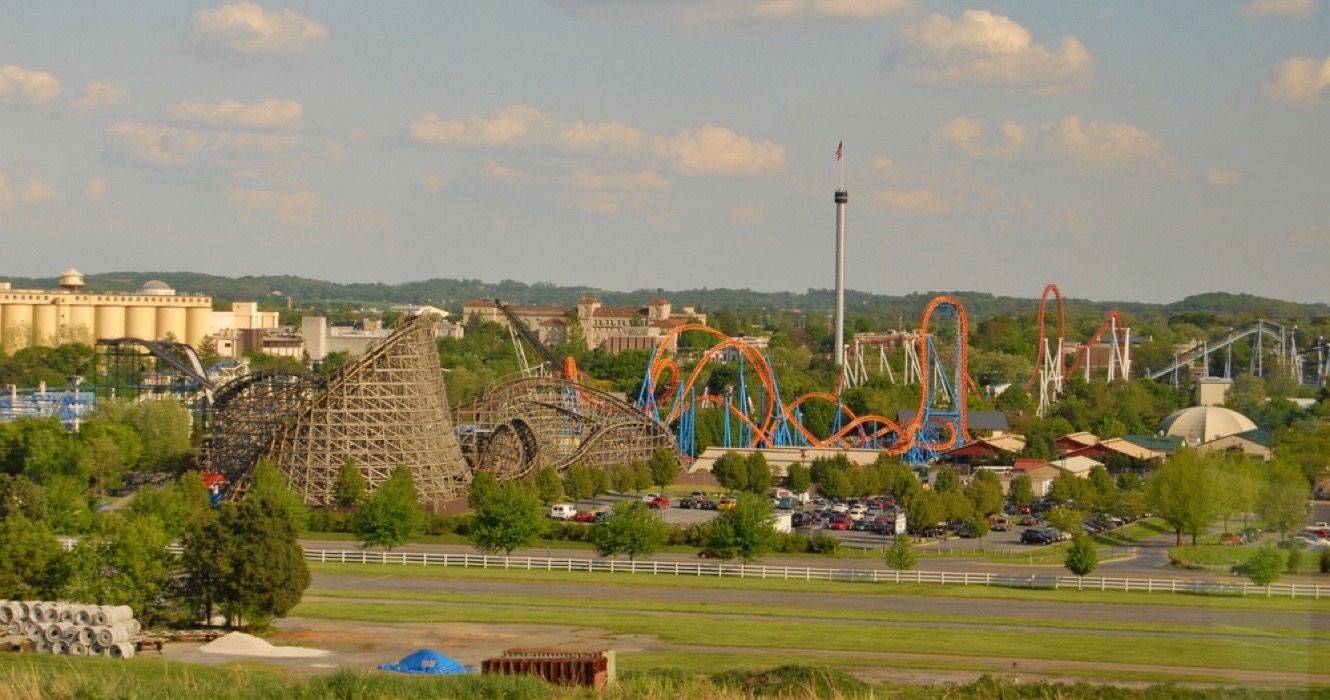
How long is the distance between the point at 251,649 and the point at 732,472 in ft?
145

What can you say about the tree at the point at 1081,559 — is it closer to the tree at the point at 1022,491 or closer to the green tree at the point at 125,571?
the green tree at the point at 125,571

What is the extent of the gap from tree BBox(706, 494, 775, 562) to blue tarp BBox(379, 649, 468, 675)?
20.7m

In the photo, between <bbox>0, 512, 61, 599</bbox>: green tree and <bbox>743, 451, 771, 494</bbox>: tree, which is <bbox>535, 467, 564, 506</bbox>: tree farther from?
<bbox>0, 512, 61, 599</bbox>: green tree

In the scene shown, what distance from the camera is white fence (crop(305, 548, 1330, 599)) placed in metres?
48.5

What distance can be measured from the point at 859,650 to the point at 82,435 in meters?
46.9

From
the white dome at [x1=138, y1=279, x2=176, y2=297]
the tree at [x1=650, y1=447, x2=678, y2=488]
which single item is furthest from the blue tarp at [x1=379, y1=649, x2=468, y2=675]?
the white dome at [x1=138, y1=279, x2=176, y2=297]

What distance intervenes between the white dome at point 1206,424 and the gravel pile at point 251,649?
62885 millimetres

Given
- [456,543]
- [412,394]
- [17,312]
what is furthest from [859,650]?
[17,312]

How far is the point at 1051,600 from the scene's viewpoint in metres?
46.5

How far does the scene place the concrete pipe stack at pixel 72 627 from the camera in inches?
1405

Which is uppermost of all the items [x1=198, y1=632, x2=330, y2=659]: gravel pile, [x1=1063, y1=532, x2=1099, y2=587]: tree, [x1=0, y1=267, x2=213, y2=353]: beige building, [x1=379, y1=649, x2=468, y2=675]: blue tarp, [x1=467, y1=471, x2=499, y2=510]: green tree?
[x1=0, y1=267, x2=213, y2=353]: beige building

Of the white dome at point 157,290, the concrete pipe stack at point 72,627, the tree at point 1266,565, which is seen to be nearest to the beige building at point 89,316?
the white dome at point 157,290

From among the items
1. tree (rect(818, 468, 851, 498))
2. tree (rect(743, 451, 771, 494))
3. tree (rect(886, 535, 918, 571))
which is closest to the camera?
tree (rect(886, 535, 918, 571))

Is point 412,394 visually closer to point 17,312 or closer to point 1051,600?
point 1051,600
